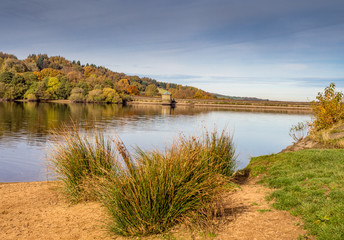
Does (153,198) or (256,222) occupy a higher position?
(153,198)

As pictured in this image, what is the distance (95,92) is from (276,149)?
77.8 metres

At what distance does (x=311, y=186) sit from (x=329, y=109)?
Answer: 12567mm

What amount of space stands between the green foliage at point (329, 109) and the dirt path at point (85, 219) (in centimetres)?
1165

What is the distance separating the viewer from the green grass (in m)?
4.59

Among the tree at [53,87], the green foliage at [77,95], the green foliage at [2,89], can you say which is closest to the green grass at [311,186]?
the green foliage at [77,95]

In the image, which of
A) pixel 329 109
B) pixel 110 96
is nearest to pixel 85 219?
pixel 329 109

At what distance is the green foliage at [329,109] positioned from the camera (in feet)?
55.4

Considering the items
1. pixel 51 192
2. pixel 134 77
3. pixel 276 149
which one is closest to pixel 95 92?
pixel 276 149

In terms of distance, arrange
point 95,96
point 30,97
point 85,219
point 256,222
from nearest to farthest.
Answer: point 256,222 < point 85,219 < point 30,97 < point 95,96

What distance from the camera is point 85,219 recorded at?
5.95m

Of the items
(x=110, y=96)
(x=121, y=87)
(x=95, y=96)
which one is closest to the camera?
(x=95, y=96)

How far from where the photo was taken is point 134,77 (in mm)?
193250

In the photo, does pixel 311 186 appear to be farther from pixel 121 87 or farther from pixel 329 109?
pixel 121 87

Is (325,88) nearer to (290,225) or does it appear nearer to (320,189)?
(320,189)
